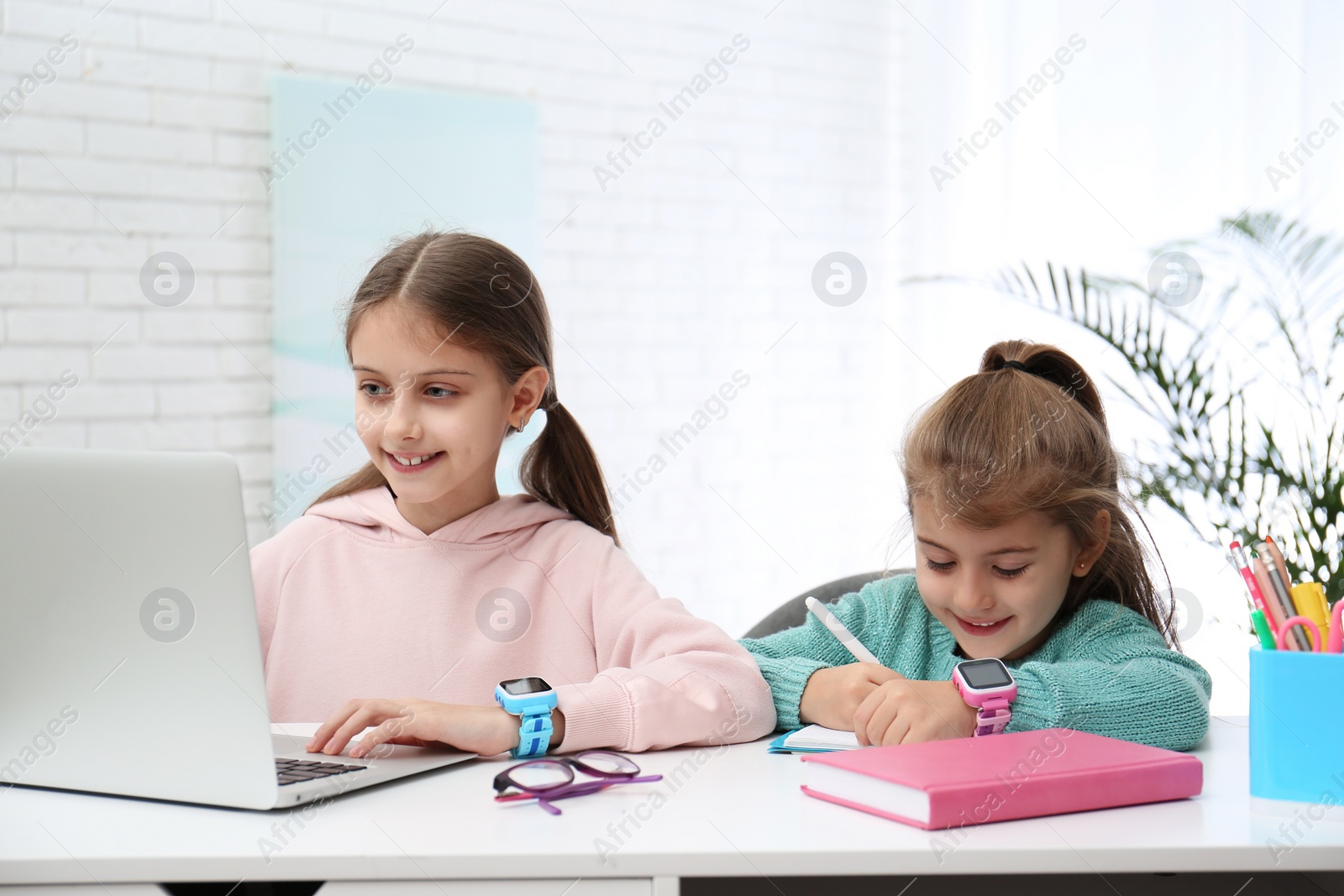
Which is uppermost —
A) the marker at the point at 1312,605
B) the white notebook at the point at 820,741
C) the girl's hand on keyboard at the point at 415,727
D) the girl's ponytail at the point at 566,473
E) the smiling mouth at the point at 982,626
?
the girl's ponytail at the point at 566,473

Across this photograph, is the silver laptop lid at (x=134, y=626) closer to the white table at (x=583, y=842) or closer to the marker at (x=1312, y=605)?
the white table at (x=583, y=842)

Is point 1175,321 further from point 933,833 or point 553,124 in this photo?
point 933,833

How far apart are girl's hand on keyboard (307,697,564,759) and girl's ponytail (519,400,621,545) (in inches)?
20.1

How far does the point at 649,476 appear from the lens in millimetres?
3074

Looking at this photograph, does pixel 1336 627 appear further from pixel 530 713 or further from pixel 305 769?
pixel 305 769

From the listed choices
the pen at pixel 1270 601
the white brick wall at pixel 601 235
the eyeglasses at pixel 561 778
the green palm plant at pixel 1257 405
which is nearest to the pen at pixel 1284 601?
the pen at pixel 1270 601

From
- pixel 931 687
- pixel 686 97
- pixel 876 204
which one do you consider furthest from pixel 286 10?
pixel 931 687

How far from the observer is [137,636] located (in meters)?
0.79

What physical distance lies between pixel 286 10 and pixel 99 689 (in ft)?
7.24

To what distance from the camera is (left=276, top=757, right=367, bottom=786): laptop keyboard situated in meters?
0.82

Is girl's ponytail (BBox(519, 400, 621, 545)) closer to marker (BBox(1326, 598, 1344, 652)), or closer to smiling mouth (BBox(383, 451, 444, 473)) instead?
smiling mouth (BBox(383, 451, 444, 473))

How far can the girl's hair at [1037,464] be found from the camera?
116cm

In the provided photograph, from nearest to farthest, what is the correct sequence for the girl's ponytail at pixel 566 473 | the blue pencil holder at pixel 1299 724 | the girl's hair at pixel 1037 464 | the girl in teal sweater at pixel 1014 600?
the blue pencil holder at pixel 1299 724 → the girl in teal sweater at pixel 1014 600 → the girl's hair at pixel 1037 464 → the girl's ponytail at pixel 566 473

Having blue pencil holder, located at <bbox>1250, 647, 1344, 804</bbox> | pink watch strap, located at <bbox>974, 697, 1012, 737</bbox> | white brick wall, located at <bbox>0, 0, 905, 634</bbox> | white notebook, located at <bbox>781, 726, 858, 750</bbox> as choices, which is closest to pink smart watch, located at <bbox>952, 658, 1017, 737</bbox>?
pink watch strap, located at <bbox>974, 697, 1012, 737</bbox>
